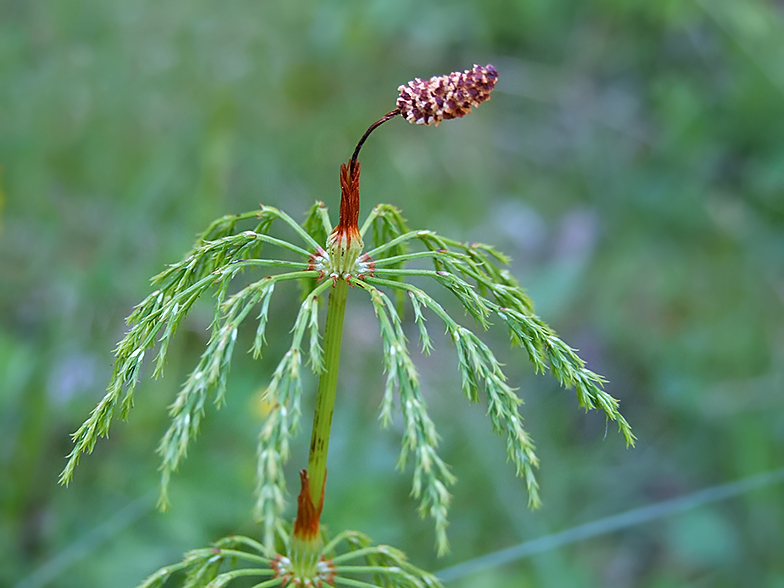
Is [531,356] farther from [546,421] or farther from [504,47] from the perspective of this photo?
[504,47]

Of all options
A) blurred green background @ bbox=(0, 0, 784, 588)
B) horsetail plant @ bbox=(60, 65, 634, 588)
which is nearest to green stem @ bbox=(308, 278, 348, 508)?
horsetail plant @ bbox=(60, 65, 634, 588)

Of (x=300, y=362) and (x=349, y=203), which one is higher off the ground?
(x=349, y=203)

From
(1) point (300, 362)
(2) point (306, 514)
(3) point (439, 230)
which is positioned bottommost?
(2) point (306, 514)

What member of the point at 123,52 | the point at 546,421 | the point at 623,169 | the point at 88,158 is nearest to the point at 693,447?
the point at 546,421

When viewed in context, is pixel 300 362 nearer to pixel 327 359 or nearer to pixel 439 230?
pixel 327 359

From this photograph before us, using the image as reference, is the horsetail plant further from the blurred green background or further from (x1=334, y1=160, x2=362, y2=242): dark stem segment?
the blurred green background

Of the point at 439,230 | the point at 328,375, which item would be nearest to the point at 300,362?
the point at 328,375
